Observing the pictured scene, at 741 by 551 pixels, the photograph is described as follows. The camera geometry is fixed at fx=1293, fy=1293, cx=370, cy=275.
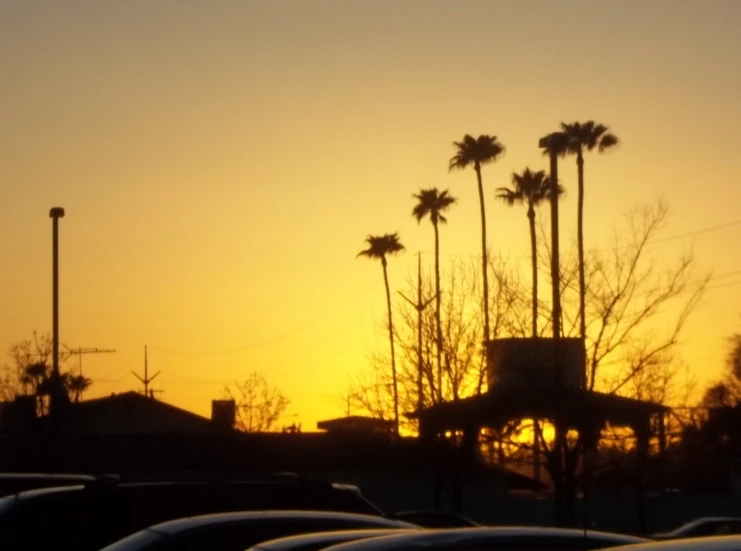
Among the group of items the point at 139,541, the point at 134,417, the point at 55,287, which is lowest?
the point at 139,541

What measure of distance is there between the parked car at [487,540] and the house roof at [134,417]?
165 ft

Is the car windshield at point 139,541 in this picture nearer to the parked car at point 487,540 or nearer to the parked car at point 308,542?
the parked car at point 308,542

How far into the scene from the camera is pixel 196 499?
1000 cm

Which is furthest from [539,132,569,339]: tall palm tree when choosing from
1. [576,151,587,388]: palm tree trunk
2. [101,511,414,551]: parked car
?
[101,511,414,551]: parked car

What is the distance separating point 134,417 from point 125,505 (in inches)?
1989

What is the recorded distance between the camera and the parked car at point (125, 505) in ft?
30.3

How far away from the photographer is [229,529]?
8211 mm

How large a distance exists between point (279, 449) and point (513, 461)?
11.0m

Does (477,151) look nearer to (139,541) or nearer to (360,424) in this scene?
(360,424)

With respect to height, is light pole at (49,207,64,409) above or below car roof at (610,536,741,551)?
above

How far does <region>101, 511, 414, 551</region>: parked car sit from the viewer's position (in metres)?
7.87

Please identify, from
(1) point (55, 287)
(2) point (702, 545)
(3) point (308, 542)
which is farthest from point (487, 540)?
(1) point (55, 287)

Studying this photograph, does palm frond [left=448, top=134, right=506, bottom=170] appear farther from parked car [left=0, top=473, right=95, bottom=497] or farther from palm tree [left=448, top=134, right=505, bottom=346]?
parked car [left=0, top=473, right=95, bottom=497]

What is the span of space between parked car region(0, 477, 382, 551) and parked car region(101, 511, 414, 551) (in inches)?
43.6
